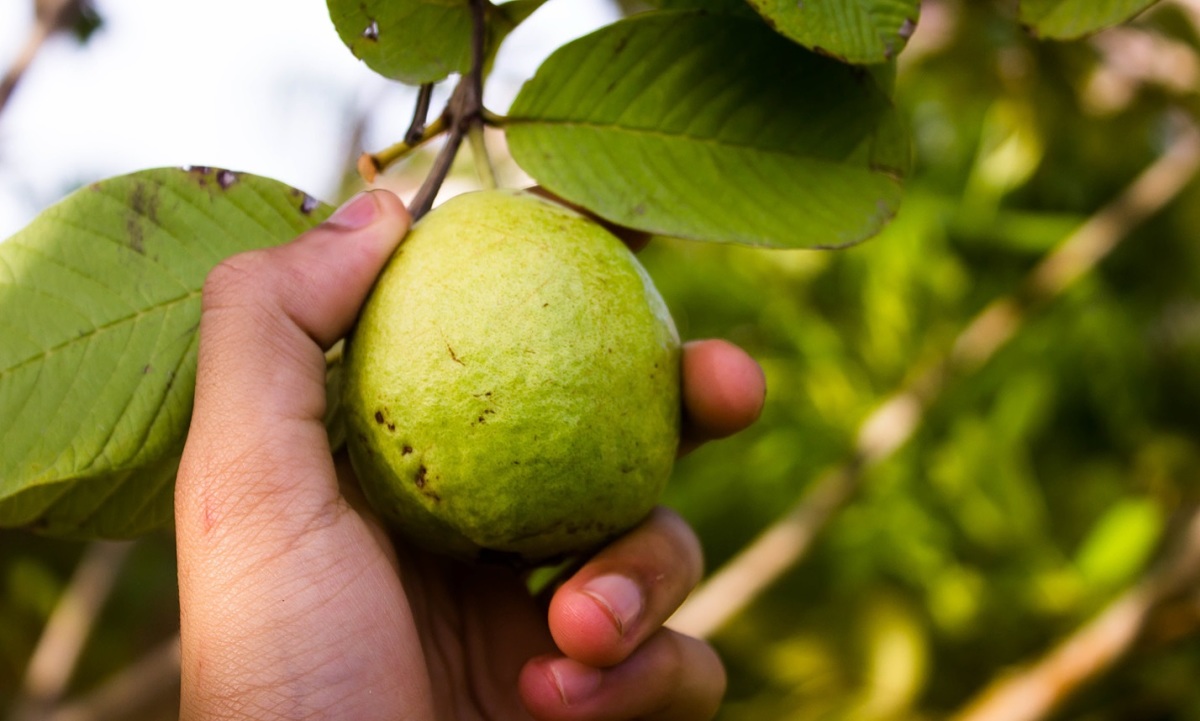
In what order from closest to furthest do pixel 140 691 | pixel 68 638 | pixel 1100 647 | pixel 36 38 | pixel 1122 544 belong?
pixel 36 38
pixel 140 691
pixel 1100 647
pixel 68 638
pixel 1122 544

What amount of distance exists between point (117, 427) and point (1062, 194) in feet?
10.0

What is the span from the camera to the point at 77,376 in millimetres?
765

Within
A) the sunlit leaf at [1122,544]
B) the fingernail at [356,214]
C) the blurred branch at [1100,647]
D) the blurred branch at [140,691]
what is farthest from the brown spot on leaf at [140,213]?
the sunlit leaf at [1122,544]

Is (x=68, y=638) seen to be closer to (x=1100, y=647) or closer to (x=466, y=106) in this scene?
(x=466, y=106)

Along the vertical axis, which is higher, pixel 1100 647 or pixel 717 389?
pixel 717 389

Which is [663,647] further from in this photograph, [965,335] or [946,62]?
[965,335]

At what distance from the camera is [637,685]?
1.00 metres

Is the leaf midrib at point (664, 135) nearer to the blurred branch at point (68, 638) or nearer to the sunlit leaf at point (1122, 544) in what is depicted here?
the blurred branch at point (68, 638)

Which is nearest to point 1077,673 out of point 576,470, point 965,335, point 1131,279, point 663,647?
point 965,335

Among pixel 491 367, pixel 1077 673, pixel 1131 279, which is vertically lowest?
pixel 1131 279

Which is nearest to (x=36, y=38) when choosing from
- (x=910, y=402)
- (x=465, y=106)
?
(x=465, y=106)

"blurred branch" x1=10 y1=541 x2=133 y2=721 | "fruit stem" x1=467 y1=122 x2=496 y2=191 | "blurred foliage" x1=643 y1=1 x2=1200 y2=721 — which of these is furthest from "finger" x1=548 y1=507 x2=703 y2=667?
"blurred foliage" x1=643 y1=1 x2=1200 y2=721

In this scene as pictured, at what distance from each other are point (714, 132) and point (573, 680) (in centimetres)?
56

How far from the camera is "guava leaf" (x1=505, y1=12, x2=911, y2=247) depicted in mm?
854
